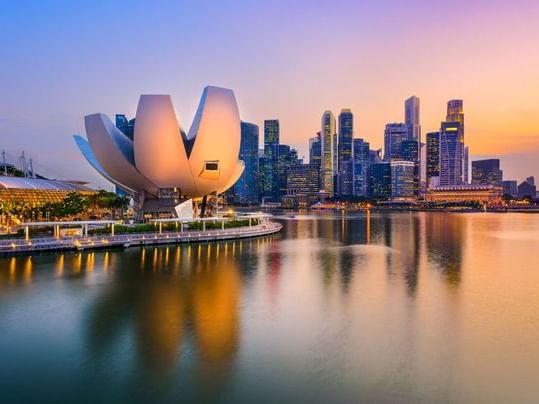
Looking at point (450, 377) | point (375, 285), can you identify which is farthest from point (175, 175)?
point (450, 377)

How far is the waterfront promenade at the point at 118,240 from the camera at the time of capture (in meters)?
24.2

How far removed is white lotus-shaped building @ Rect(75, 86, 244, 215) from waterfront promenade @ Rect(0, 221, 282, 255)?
6.16 meters

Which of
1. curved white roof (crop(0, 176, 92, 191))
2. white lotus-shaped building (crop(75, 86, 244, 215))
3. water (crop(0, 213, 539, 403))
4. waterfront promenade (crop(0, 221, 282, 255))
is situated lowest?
water (crop(0, 213, 539, 403))

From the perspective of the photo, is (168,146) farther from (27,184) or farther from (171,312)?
(27,184)

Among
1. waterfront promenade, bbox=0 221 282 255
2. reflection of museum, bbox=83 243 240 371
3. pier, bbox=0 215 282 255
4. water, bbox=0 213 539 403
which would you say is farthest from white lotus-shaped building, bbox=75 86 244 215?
water, bbox=0 213 539 403

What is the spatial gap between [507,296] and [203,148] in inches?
1003

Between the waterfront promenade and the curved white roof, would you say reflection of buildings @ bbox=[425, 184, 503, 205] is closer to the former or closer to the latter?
the curved white roof

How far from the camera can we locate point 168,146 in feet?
115

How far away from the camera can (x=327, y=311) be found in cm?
1317

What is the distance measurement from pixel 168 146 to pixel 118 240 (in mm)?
9849

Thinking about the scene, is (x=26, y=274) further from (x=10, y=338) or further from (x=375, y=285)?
(x=375, y=285)

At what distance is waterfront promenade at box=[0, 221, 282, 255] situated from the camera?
24228 mm

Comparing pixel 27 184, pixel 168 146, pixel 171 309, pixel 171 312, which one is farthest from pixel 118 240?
pixel 27 184

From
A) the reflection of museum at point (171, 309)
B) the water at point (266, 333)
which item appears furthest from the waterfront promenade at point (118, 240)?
the reflection of museum at point (171, 309)
